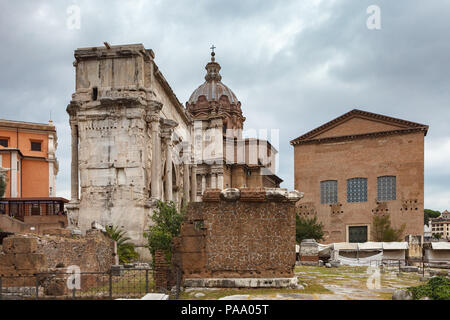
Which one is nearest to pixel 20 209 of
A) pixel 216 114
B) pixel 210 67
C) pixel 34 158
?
pixel 34 158

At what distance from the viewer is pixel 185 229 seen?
11828mm

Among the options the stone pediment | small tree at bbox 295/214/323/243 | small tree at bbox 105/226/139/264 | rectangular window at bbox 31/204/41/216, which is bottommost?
small tree at bbox 295/214/323/243

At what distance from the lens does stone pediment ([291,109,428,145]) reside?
46.4 m

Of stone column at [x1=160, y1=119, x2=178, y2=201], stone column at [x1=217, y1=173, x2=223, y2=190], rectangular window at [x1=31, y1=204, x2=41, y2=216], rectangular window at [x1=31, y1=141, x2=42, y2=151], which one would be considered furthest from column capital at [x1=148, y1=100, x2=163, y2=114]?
rectangular window at [x1=31, y1=141, x2=42, y2=151]

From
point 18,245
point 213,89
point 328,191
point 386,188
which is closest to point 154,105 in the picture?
point 18,245

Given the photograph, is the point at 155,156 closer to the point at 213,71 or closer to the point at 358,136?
the point at 358,136

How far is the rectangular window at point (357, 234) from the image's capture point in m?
46.9

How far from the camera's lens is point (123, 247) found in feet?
77.5

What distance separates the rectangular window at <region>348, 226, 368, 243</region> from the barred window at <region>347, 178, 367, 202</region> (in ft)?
9.31

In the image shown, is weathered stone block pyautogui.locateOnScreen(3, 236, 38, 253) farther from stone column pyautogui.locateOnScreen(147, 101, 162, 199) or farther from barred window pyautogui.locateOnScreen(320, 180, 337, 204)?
barred window pyautogui.locateOnScreen(320, 180, 337, 204)

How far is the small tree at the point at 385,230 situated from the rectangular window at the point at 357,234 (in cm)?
129

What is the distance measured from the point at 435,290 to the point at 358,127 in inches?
1626
